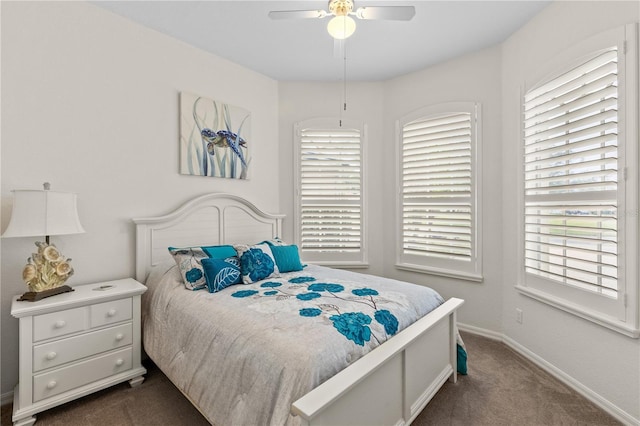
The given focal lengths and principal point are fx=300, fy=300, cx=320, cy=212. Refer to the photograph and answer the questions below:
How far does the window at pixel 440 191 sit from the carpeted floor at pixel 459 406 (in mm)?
1093

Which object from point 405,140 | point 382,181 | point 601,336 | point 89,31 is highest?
point 89,31

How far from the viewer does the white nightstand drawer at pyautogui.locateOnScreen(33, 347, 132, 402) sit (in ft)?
5.85

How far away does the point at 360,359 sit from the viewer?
1406mm

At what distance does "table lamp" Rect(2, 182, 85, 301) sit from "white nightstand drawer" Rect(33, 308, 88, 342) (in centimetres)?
16

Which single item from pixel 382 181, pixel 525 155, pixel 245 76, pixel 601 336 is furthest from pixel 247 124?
A: pixel 601 336

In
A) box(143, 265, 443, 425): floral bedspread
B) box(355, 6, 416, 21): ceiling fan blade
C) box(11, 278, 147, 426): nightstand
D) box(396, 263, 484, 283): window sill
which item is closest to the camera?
box(143, 265, 443, 425): floral bedspread

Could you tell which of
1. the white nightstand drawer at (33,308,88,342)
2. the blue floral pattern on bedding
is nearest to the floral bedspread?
the blue floral pattern on bedding

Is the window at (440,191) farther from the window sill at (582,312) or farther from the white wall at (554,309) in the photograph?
the window sill at (582,312)

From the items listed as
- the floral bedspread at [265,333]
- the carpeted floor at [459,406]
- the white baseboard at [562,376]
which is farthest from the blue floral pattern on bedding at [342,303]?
the white baseboard at [562,376]

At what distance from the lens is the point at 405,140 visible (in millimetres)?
3562

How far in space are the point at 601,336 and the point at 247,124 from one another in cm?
352

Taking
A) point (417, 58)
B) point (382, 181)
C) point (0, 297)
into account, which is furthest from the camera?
point (382, 181)

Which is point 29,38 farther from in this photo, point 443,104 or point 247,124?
point 443,104

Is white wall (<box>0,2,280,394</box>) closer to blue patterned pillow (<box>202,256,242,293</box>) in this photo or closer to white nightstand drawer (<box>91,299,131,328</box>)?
white nightstand drawer (<box>91,299,131,328</box>)
